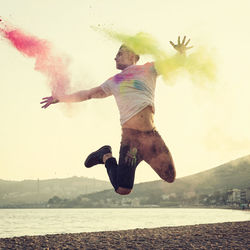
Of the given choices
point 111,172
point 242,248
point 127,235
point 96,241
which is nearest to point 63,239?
point 96,241

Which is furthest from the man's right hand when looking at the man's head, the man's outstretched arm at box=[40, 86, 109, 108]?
the man's head

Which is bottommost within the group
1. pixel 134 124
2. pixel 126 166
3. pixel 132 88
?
pixel 126 166

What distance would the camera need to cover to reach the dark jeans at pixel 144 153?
242 inches

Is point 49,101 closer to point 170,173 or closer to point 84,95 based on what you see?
point 84,95

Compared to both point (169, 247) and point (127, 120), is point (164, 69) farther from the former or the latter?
point (169, 247)

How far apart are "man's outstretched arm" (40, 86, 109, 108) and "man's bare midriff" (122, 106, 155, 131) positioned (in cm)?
80

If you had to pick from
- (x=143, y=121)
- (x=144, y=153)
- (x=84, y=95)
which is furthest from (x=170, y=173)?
(x=84, y=95)

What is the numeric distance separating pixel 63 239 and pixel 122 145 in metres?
74.5

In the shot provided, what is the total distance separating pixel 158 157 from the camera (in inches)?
246

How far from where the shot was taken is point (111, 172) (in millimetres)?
6270

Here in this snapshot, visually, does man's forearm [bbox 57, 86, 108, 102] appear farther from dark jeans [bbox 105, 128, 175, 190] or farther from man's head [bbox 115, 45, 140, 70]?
dark jeans [bbox 105, 128, 175, 190]

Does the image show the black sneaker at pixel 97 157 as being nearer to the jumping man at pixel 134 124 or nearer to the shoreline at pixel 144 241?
the jumping man at pixel 134 124

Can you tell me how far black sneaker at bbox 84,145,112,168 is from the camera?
680 cm

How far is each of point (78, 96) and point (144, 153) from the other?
160 cm
